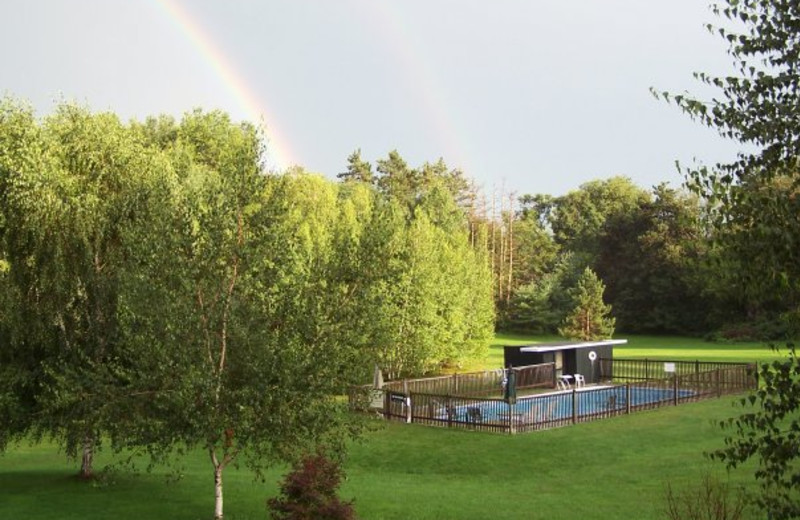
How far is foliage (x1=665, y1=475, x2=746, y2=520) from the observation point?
10773mm

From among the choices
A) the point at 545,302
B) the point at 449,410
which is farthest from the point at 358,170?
the point at 449,410

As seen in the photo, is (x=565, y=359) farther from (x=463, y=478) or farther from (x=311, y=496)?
(x=311, y=496)

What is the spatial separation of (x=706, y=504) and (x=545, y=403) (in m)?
13.7

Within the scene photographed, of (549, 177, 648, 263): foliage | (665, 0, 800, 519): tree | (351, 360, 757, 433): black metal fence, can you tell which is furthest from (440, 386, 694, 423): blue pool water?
(549, 177, 648, 263): foliage

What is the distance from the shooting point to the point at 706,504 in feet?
40.5

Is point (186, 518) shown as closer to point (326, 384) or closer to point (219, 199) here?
point (326, 384)

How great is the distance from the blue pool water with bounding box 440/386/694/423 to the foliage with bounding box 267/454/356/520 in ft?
39.9

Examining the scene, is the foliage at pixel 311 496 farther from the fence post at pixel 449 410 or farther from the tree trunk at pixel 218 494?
the fence post at pixel 449 410

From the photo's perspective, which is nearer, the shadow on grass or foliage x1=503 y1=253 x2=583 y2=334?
the shadow on grass

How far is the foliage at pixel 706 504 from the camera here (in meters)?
10.8

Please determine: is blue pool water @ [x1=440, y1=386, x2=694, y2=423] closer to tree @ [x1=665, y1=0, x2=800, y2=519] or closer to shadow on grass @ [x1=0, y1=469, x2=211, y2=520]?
shadow on grass @ [x1=0, y1=469, x2=211, y2=520]

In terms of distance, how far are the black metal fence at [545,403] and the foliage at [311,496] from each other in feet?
30.7

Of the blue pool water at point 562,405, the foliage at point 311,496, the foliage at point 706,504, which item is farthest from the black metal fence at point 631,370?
the foliage at point 311,496

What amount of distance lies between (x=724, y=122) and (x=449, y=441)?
66.9 ft
